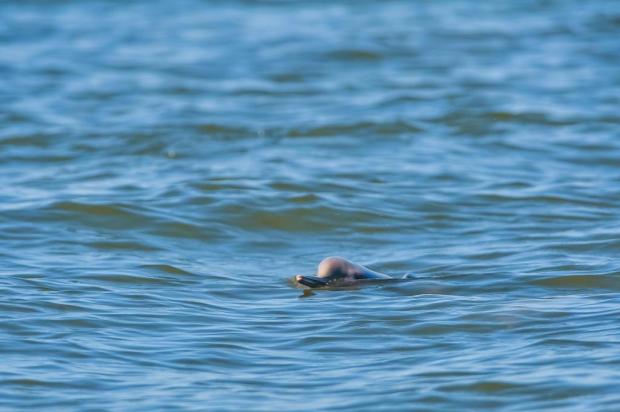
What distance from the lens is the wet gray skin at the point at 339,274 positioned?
7.36 meters

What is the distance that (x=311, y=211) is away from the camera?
980 centimetres

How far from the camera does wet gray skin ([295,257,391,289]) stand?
736 centimetres

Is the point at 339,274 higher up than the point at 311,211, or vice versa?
the point at 311,211

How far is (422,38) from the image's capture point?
58.4 feet

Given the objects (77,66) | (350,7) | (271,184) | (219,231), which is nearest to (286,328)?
(219,231)

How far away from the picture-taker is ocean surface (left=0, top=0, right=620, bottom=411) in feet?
18.9

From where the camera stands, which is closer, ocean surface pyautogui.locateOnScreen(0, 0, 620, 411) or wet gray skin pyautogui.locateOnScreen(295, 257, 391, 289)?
ocean surface pyautogui.locateOnScreen(0, 0, 620, 411)

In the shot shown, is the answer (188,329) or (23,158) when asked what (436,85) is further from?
(188,329)

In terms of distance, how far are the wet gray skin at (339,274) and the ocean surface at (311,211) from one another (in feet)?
0.42

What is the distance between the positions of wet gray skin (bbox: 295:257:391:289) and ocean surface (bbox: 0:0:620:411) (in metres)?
0.13

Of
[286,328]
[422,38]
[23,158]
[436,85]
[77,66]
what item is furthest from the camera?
[422,38]

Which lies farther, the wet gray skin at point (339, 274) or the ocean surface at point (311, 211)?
the wet gray skin at point (339, 274)

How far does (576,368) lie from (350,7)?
15658mm

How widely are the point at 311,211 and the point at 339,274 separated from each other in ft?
7.83
